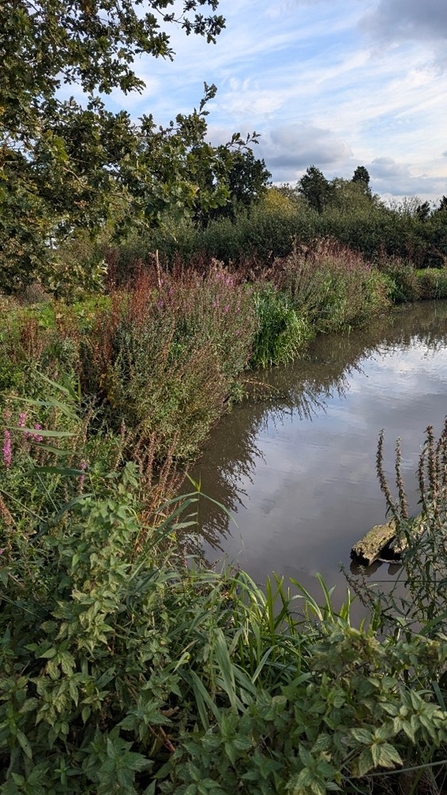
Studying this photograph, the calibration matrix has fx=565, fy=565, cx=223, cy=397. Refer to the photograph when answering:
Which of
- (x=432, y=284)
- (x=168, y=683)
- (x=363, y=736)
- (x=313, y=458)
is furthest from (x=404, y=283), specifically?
(x=363, y=736)

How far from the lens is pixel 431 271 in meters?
19.8

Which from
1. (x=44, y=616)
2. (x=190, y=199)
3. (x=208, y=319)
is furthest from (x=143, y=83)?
(x=44, y=616)

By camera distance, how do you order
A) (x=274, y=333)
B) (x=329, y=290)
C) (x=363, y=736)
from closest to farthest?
(x=363, y=736) < (x=274, y=333) < (x=329, y=290)

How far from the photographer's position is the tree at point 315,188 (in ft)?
157

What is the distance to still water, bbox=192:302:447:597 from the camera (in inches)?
165

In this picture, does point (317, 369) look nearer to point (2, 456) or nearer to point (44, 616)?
point (2, 456)

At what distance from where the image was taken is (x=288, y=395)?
8461 millimetres

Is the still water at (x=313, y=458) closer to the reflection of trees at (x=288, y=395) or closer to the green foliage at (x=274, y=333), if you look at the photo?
the reflection of trees at (x=288, y=395)

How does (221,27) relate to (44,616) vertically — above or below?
above

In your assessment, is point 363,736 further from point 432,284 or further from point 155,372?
point 432,284

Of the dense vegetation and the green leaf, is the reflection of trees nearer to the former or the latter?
the dense vegetation

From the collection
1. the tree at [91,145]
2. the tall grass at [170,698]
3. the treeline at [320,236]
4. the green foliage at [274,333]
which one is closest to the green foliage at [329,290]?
the green foliage at [274,333]

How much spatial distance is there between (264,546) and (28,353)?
280 cm

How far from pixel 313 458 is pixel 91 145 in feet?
11.9
